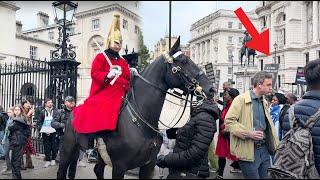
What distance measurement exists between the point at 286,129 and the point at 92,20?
138ft

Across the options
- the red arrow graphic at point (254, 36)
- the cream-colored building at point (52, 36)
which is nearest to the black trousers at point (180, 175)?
the red arrow graphic at point (254, 36)

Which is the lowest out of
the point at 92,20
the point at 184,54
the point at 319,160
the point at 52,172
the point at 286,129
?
the point at 52,172

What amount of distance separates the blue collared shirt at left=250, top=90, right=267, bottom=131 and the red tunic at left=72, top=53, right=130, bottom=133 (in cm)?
173

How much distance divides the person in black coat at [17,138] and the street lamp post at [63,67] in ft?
6.89

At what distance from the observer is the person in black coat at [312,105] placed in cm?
343

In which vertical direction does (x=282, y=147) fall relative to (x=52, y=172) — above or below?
above

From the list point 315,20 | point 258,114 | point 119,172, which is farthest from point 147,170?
point 315,20

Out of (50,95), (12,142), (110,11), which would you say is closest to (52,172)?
(12,142)

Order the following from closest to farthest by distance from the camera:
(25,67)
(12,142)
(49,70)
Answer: (12,142)
(49,70)
(25,67)

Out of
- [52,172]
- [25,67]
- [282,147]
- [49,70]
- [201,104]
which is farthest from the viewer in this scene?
[25,67]

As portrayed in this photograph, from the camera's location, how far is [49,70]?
11359 mm

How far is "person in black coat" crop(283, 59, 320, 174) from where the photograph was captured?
343 centimetres

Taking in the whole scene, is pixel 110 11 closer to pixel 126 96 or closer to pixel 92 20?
pixel 92 20

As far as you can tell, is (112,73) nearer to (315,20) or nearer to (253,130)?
(253,130)
